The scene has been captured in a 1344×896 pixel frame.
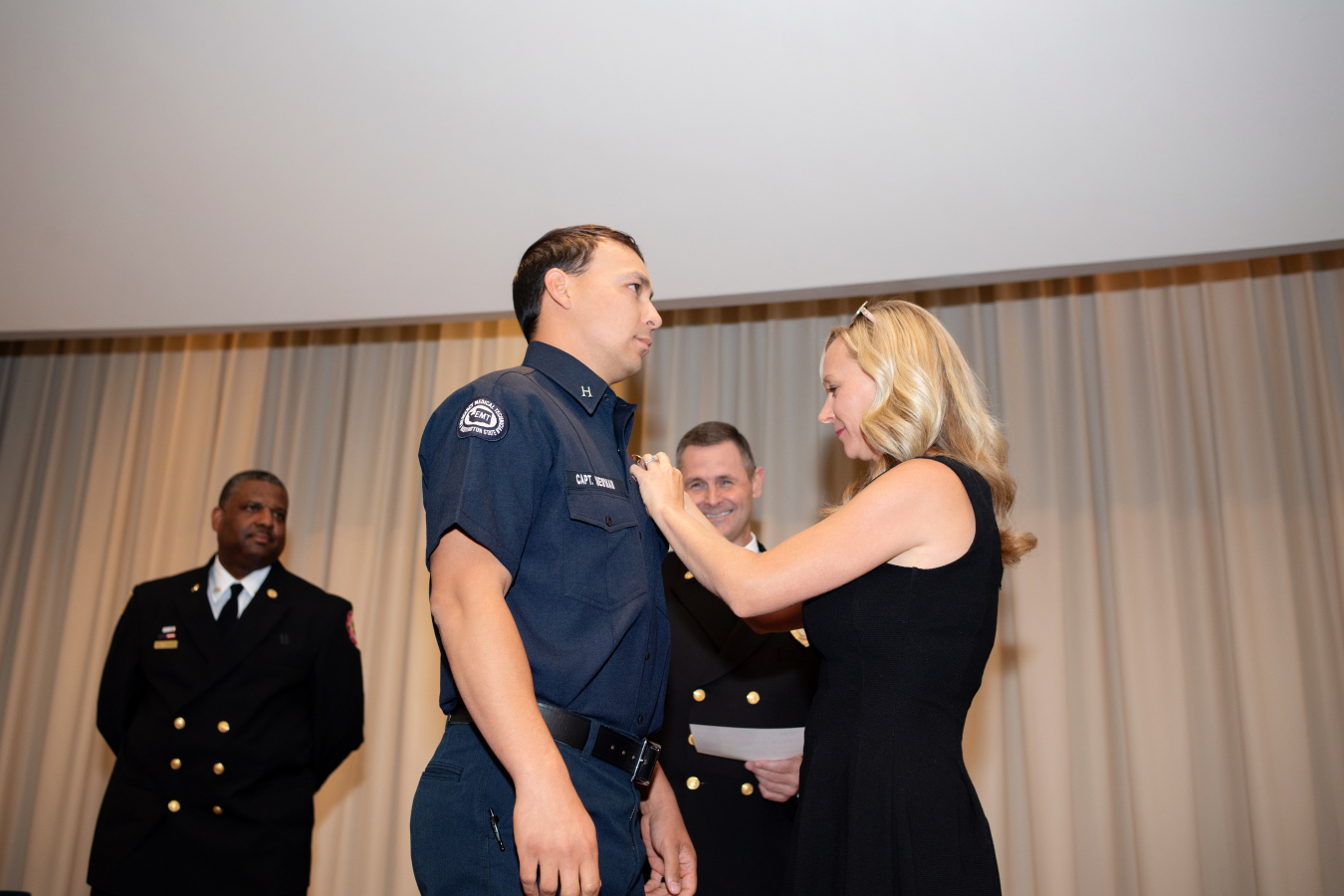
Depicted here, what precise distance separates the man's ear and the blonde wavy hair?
61 cm

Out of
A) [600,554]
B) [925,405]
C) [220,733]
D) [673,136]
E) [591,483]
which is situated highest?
[673,136]

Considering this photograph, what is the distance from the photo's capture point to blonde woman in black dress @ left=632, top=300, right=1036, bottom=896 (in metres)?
1.50

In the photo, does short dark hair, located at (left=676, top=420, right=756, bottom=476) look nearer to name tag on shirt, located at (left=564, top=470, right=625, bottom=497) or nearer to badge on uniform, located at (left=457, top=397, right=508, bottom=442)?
name tag on shirt, located at (left=564, top=470, right=625, bottom=497)

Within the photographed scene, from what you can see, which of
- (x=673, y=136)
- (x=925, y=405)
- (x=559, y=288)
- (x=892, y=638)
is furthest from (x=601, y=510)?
(x=673, y=136)

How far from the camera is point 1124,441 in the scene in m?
3.72

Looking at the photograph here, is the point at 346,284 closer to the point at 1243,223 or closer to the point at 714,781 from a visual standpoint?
the point at 714,781

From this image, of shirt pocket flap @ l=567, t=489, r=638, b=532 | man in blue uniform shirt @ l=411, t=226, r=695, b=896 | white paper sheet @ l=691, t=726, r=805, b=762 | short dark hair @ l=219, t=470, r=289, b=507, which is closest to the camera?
man in blue uniform shirt @ l=411, t=226, r=695, b=896

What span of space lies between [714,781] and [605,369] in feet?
4.06

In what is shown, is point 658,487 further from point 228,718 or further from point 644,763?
point 228,718

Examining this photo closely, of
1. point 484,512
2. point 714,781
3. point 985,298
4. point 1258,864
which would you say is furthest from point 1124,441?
point 484,512

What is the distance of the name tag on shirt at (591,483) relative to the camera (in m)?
1.43

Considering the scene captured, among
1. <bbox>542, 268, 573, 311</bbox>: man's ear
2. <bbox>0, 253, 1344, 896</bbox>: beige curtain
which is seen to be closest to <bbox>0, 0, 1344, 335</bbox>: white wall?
<bbox>0, 253, 1344, 896</bbox>: beige curtain

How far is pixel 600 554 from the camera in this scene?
1.41m

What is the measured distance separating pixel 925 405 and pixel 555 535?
78 centimetres
